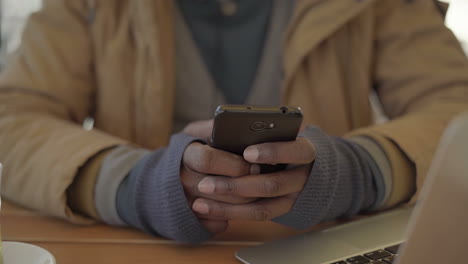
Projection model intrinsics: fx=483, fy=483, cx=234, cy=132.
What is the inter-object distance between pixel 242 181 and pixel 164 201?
9 centimetres

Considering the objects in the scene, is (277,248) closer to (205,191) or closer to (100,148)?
(205,191)

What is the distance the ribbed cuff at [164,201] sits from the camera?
52 cm

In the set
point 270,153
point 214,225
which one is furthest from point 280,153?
point 214,225

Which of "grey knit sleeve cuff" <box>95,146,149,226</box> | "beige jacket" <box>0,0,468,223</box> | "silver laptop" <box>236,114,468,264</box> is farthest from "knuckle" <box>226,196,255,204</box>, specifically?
"beige jacket" <box>0,0,468,223</box>

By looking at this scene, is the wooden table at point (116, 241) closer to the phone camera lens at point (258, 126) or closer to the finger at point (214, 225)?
the finger at point (214, 225)

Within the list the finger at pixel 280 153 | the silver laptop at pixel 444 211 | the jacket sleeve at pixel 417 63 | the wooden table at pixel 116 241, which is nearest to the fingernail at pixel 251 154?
the finger at pixel 280 153

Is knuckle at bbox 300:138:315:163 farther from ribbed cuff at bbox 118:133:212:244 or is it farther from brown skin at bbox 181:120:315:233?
ribbed cuff at bbox 118:133:212:244

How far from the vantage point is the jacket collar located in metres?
0.86

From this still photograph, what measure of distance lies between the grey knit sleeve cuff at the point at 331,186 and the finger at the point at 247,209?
0.02 meters

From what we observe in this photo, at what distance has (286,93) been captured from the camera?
→ 3.01ft

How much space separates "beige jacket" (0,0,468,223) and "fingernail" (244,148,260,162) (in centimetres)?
38

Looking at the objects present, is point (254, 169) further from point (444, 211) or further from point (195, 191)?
point (444, 211)

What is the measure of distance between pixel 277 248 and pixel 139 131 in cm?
47

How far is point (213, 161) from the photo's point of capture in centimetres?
50
